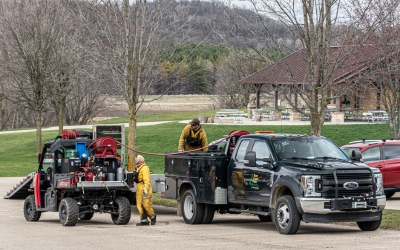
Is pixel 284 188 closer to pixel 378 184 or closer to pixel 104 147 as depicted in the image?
pixel 378 184

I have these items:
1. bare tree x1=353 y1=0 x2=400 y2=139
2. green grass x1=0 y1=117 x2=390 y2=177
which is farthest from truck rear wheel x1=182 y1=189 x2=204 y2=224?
green grass x1=0 y1=117 x2=390 y2=177

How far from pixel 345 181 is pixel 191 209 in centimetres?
428

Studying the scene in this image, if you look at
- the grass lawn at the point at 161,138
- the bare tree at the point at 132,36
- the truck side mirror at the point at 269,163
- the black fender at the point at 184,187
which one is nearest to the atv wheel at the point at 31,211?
the black fender at the point at 184,187

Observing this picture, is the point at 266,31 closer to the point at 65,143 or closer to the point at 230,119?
the point at 65,143

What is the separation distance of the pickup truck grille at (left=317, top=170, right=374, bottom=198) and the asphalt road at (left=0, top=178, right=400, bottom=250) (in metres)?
0.78

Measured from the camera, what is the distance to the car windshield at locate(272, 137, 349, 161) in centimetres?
1608

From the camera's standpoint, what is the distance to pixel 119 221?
17938 millimetres

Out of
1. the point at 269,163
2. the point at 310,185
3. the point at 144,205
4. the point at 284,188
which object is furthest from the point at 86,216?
the point at 310,185

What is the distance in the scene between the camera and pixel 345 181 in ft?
48.8

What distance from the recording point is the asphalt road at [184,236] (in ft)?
45.0

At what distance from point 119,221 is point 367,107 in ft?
123

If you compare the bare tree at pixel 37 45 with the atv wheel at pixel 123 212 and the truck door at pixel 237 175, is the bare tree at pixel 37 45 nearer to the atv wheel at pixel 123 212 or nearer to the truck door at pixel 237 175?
the atv wheel at pixel 123 212

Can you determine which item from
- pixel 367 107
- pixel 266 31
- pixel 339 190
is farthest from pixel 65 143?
pixel 367 107

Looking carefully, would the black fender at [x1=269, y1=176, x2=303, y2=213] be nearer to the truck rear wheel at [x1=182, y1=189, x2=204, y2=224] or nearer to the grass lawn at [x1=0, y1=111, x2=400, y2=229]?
the truck rear wheel at [x1=182, y1=189, x2=204, y2=224]
